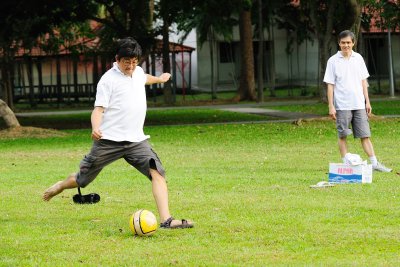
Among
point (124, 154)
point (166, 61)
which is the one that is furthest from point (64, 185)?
point (166, 61)

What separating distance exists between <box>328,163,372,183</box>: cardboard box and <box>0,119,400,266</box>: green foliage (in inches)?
7.0

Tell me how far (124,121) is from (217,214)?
56.1 inches

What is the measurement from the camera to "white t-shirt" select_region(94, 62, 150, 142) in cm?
1001

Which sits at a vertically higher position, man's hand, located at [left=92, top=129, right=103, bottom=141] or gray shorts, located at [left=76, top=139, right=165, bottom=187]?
man's hand, located at [left=92, top=129, right=103, bottom=141]

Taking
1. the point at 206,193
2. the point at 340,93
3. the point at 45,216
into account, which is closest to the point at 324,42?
the point at 340,93

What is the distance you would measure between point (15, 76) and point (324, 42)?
2001cm

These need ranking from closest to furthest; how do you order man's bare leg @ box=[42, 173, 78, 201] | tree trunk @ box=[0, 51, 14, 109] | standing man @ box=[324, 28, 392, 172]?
man's bare leg @ box=[42, 173, 78, 201] < standing man @ box=[324, 28, 392, 172] < tree trunk @ box=[0, 51, 14, 109]

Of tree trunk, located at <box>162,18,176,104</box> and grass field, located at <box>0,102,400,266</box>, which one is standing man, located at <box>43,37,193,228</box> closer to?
grass field, located at <box>0,102,400,266</box>

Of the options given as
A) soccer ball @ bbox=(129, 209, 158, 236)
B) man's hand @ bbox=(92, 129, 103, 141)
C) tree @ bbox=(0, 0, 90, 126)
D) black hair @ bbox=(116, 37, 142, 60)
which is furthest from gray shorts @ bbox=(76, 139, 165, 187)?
tree @ bbox=(0, 0, 90, 126)

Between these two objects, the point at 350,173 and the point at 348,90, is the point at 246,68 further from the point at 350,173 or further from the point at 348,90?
the point at 350,173

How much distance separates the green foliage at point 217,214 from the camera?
27.3 feet

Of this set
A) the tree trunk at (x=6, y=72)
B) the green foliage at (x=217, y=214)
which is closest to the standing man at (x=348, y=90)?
the green foliage at (x=217, y=214)

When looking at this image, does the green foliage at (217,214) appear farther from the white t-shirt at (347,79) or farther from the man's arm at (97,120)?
the white t-shirt at (347,79)

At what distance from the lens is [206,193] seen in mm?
12586
